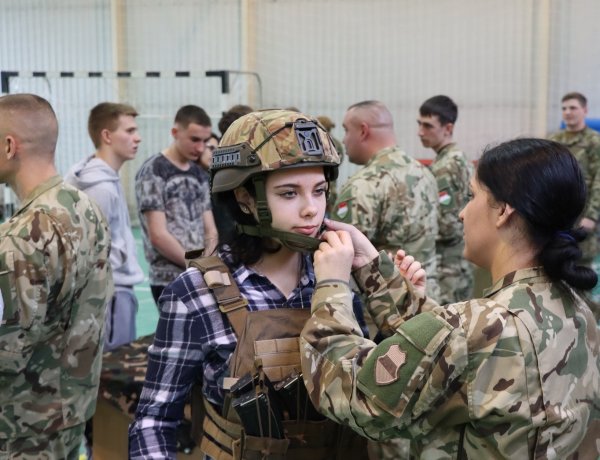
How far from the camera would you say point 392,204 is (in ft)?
14.8

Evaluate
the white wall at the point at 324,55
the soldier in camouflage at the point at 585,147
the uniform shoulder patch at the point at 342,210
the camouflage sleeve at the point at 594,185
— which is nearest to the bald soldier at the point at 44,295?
the uniform shoulder patch at the point at 342,210

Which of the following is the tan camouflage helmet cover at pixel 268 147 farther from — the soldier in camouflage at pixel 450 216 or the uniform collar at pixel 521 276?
the soldier in camouflage at pixel 450 216

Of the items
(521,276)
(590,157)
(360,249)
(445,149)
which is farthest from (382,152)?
(590,157)

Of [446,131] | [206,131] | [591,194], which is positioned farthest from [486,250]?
[591,194]

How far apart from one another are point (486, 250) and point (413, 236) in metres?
2.98

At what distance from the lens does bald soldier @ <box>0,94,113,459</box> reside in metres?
2.47

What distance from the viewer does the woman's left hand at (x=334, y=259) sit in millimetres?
1754

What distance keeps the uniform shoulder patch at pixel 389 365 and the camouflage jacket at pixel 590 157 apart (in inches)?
248

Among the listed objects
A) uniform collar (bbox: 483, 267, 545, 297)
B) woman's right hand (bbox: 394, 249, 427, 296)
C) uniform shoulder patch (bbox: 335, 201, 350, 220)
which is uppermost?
uniform collar (bbox: 483, 267, 545, 297)

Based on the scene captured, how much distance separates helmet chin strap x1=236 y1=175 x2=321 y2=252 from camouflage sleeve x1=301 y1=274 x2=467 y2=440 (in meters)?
0.22

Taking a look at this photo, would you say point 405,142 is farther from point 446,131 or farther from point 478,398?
point 478,398

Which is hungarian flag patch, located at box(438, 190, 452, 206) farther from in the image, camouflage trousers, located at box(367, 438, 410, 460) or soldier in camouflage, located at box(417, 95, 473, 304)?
camouflage trousers, located at box(367, 438, 410, 460)

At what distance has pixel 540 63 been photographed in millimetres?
11227

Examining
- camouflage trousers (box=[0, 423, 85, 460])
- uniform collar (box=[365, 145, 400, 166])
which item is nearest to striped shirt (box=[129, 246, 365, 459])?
camouflage trousers (box=[0, 423, 85, 460])
